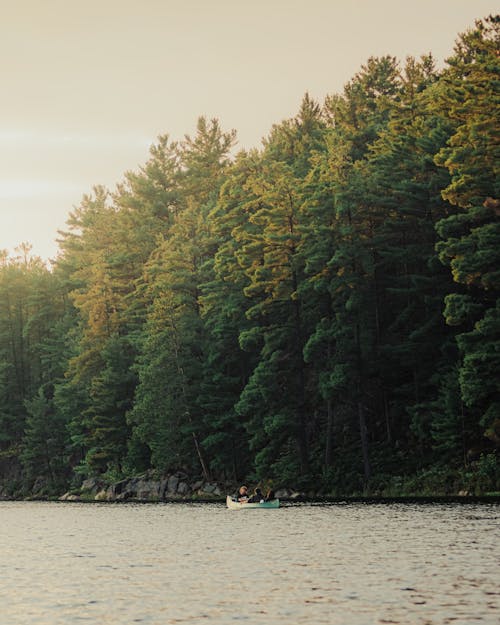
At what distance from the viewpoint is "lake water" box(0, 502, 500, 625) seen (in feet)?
58.7

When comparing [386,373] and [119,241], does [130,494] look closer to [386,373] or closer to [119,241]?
[386,373]

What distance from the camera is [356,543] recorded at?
30344mm

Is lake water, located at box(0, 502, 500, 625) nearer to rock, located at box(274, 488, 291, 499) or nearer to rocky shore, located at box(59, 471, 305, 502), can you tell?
rock, located at box(274, 488, 291, 499)

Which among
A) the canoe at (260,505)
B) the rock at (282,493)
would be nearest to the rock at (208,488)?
the rock at (282,493)

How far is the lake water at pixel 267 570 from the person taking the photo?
17891 millimetres

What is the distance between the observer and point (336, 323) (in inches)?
2371

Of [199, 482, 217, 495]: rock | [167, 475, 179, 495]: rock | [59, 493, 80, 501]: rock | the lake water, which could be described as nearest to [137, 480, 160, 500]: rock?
[167, 475, 179, 495]: rock

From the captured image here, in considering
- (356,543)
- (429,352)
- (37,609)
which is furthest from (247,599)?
(429,352)

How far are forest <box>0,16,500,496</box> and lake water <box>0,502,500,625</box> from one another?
1332 centimetres

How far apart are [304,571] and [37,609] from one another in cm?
755

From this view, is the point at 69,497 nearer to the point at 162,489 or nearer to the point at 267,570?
the point at 162,489

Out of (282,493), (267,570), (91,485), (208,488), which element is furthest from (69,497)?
(267,570)

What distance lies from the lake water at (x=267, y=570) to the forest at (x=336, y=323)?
43.7 feet

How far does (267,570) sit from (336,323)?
3661 centimetres
